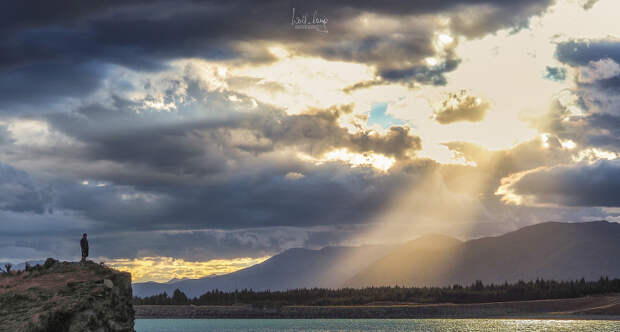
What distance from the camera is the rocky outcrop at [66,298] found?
61594 mm

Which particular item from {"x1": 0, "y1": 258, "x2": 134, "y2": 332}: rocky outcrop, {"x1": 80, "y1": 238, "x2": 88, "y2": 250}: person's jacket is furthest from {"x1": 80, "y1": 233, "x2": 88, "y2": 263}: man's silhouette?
{"x1": 0, "y1": 258, "x2": 134, "y2": 332}: rocky outcrop

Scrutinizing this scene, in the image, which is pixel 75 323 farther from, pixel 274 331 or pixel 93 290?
pixel 274 331

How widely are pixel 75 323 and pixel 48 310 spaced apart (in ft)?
8.97

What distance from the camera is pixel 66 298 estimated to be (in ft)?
210

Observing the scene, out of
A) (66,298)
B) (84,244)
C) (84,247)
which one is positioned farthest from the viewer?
(84,247)

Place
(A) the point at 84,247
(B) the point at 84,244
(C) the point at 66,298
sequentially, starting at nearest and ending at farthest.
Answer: (C) the point at 66,298
(B) the point at 84,244
(A) the point at 84,247

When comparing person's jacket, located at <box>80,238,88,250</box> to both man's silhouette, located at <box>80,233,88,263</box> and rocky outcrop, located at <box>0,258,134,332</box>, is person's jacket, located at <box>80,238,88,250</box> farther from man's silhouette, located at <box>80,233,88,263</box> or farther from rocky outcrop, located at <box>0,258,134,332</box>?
rocky outcrop, located at <box>0,258,134,332</box>

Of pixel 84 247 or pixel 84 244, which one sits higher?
pixel 84 244

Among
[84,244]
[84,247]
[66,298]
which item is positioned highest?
[84,244]

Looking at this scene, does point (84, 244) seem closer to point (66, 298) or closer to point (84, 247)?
point (84, 247)

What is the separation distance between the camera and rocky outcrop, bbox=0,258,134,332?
61594 millimetres

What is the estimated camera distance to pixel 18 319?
2408 inches

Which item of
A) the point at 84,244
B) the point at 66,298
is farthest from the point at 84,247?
the point at 66,298

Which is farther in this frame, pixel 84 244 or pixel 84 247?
pixel 84 247
